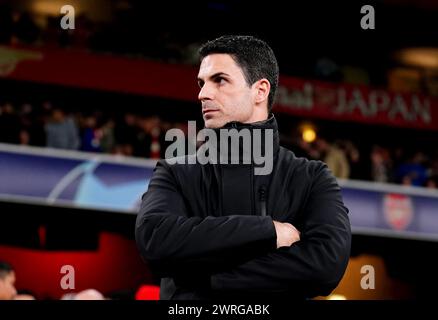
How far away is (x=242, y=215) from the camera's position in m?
1.84

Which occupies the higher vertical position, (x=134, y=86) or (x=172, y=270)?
(x=134, y=86)

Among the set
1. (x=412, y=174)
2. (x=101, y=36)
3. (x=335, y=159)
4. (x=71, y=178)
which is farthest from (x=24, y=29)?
(x=412, y=174)

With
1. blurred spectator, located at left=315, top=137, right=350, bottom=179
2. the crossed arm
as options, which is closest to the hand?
the crossed arm

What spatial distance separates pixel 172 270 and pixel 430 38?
1487cm

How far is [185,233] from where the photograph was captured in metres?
1.80

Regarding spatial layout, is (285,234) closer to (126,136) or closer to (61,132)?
(61,132)

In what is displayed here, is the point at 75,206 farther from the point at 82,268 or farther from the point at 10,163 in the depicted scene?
the point at 82,268

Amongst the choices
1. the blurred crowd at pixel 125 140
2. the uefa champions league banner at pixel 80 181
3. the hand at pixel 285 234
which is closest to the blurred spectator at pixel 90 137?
the blurred crowd at pixel 125 140

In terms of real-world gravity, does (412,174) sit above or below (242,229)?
above

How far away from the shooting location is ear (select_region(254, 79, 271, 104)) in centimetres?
200

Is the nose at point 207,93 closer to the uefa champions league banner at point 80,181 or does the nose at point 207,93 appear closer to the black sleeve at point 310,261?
the black sleeve at point 310,261

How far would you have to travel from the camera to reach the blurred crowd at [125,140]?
28.1 feet

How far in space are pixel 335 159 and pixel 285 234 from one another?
847 cm
